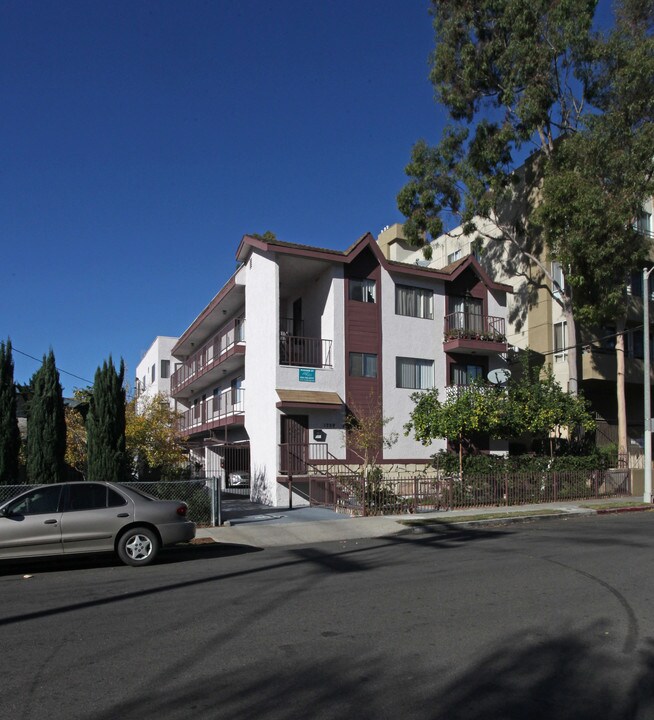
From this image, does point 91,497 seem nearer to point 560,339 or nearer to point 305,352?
point 305,352

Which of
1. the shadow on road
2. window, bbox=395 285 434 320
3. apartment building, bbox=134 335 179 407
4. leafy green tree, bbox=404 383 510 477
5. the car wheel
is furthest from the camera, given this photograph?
apartment building, bbox=134 335 179 407

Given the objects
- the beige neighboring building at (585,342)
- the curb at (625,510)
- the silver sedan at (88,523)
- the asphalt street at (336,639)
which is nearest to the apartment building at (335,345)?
the beige neighboring building at (585,342)

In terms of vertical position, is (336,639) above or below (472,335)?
below

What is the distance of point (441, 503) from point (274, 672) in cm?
1539

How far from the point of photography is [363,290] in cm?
2655

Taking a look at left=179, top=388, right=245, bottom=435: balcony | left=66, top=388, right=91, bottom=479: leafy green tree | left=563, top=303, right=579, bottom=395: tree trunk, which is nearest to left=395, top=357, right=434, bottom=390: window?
left=563, top=303, right=579, bottom=395: tree trunk

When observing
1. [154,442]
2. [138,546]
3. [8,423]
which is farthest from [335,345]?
[138,546]

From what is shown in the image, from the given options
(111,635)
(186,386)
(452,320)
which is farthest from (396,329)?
(111,635)

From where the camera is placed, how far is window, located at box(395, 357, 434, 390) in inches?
1061

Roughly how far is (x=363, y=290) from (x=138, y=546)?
16969 mm

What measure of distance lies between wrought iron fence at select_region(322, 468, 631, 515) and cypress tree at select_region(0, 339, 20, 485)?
342 inches

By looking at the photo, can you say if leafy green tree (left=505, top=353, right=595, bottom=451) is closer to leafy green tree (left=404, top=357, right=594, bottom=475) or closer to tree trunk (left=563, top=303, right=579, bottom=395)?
leafy green tree (left=404, top=357, right=594, bottom=475)

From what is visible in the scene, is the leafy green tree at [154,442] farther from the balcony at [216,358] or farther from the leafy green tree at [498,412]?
the leafy green tree at [498,412]

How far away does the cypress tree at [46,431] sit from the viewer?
16.7 m
